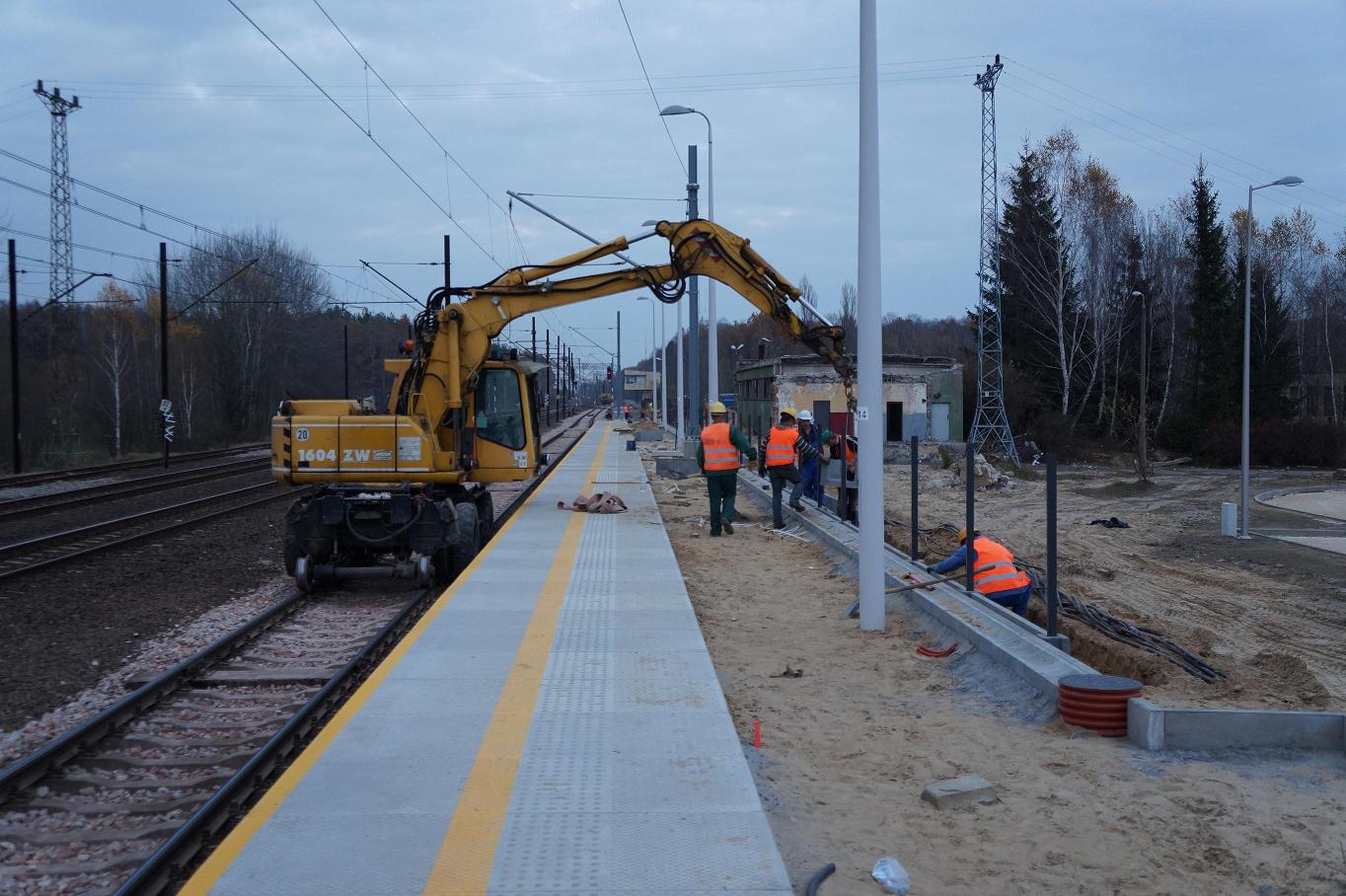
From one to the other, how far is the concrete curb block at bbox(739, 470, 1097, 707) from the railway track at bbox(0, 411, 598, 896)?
4.85 m

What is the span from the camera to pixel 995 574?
1038 cm

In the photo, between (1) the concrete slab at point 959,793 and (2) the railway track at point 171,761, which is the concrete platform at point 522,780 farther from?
(1) the concrete slab at point 959,793

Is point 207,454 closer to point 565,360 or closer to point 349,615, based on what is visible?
point 349,615

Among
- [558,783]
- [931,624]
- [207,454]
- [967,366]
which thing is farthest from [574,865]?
[967,366]

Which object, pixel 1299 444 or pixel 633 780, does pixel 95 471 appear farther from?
pixel 1299 444

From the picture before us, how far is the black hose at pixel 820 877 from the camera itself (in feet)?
14.8

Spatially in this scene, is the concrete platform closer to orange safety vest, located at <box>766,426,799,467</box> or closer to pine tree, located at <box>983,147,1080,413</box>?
orange safety vest, located at <box>766,426,799,467</box>

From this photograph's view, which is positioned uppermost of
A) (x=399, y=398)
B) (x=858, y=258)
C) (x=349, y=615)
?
(x=858, y=258)

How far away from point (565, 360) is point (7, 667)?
9412 centimetres

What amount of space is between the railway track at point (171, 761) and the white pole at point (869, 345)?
14.3 feet

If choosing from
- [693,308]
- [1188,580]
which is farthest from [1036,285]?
[1188,580]

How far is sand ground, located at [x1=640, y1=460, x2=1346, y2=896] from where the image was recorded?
476cm

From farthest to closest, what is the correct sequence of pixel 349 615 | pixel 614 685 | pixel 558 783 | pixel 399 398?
pixel 399 398
pixel 349 615
pixel 614 685
pixel 558 783

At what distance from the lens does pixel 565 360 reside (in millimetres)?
102438
